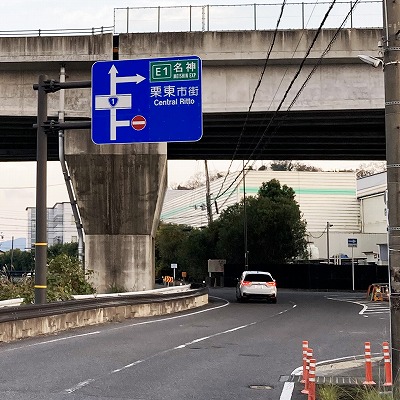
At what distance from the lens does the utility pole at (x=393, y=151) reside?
30.7 feet

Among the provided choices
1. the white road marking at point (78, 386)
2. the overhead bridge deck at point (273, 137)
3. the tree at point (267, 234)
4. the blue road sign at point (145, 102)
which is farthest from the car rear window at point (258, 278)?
the tree at point (267, 234)

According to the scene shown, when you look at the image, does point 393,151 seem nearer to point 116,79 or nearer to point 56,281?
point 116,79

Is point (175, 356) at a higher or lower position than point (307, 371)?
lower

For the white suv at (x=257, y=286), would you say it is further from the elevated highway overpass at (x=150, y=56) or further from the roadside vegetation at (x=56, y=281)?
the roadside vegetation at (x=56, y=281)

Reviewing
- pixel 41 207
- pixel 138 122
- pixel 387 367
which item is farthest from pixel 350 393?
pixel 41 207

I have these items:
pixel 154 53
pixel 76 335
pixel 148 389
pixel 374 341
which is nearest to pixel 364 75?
pixel 154 53

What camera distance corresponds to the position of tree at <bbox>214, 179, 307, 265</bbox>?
217 feet

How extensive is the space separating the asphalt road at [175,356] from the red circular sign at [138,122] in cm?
514

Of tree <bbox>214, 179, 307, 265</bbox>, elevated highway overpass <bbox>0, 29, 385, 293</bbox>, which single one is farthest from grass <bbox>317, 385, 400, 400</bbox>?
tree <bbox>214, 179, 307, 265</bbox>

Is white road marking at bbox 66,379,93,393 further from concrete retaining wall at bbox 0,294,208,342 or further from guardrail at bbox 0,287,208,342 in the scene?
concrete retaining wall at bbox 0,294,208,342

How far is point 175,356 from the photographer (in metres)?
13.8

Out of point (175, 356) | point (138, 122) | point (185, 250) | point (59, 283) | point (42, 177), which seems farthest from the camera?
point (185, 250)

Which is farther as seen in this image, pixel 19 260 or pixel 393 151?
pixel 19 260

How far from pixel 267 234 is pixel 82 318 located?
47.3m
